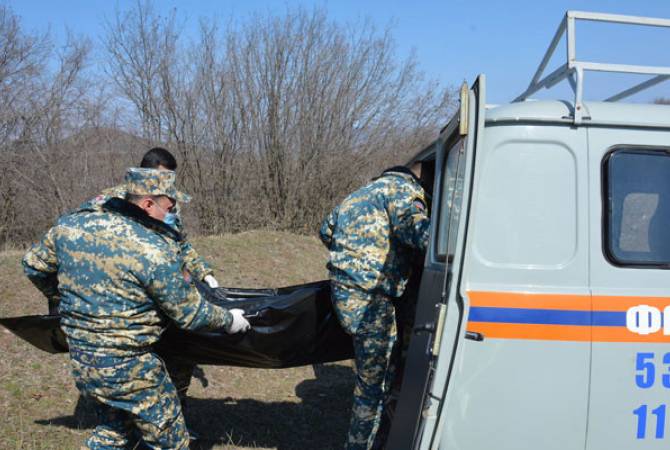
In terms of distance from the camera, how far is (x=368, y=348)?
3818mm

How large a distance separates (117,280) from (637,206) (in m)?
2.73

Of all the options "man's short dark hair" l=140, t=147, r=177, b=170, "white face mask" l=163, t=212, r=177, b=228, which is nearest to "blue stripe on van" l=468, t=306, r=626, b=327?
"white face mask" l=163, t=212, r=177, b=228

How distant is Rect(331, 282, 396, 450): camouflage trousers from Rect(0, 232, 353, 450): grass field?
0.90 m

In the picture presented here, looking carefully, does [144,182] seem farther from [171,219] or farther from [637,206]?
[637,206]

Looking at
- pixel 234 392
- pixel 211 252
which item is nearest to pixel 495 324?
pixel 234 392

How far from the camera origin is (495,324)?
2756 mm

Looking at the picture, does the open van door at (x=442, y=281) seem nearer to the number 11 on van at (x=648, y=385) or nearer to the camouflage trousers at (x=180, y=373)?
the number 11 on van at (x=648, y=385)

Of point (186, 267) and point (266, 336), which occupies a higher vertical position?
point (186, 267)

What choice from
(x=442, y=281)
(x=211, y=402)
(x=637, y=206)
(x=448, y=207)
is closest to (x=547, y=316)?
(x=442, y=281)

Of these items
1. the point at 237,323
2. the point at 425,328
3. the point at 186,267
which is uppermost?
the point at 186,267

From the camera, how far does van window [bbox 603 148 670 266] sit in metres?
2.84

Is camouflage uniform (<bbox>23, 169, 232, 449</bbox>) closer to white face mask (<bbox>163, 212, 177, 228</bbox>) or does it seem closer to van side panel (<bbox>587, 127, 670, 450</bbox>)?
white face mask (<bbox>163, 212, 177, 228</bbox>)

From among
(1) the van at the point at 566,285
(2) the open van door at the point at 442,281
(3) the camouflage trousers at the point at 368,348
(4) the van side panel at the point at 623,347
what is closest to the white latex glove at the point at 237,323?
(3) the camouflage trousers at the point at 368,348

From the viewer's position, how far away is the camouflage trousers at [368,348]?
149 inches
